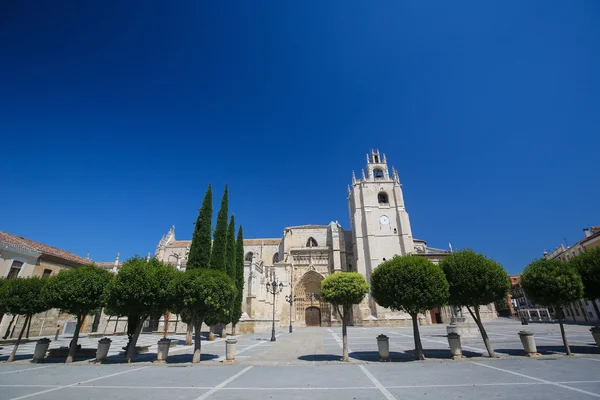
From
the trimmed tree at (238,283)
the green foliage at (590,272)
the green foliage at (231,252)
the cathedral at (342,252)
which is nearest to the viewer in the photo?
the green foliage at (590,272)

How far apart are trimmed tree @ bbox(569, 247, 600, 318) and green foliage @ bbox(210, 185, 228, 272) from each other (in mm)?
17712

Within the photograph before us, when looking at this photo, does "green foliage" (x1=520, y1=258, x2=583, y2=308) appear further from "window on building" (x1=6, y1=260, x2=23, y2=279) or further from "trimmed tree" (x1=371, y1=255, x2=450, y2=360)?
"window on building" (x1=6, y1=260, x2=23, y2=279)

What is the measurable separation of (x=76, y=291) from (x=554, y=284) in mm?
17586

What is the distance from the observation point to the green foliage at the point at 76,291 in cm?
1055

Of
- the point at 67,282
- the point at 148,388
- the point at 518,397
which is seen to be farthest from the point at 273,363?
the point at 67,282

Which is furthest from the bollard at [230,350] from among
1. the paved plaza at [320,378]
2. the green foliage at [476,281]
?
the green foliage at [476,281]

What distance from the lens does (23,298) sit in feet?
36.6

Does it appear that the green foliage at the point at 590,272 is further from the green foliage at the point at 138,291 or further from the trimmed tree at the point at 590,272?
the green foliage at the point at 138,291

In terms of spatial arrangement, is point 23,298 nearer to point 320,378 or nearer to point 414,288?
point 320,378

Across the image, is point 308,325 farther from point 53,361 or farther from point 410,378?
point 410,378

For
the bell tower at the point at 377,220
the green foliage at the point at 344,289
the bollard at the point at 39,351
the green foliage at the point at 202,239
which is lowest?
the bollard at the point at 39,351

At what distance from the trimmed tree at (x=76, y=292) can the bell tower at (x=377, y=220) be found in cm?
2836

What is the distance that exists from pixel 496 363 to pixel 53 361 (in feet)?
51.3

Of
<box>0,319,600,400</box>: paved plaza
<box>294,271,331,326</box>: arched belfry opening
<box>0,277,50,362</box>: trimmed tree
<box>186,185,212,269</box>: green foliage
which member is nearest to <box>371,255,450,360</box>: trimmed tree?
<box>0,319,600,400</box>: paved plaza
